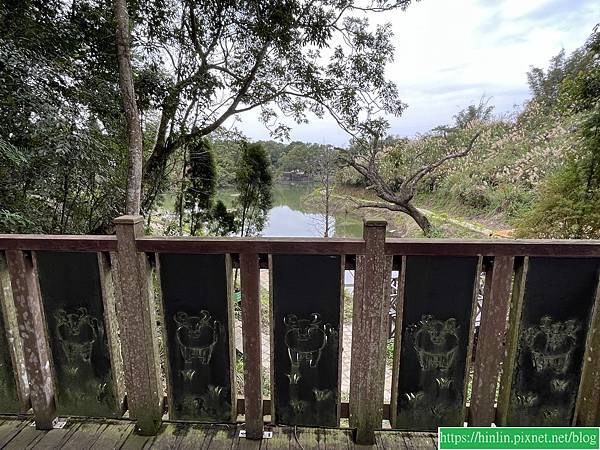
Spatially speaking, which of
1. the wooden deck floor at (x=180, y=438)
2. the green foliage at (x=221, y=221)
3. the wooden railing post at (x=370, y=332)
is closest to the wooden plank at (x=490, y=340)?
the wooden deck floor at (x=180, y=438)

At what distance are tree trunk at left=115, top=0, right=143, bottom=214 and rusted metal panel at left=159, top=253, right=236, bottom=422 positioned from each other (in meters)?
2.67

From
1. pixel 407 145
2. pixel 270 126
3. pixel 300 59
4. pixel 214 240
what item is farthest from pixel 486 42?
pixel 214 240

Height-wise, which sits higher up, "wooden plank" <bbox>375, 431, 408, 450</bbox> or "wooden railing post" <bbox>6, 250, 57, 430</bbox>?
"wooden railing post" <bbox>6, 250, 57, 430</bbox>

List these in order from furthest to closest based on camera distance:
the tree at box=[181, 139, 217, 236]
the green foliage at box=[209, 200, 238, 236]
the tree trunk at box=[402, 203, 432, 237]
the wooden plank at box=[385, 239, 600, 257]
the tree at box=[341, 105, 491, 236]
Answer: the green foliage at box=[209, 200, 238, 236], the tree trunk at box=[402, 203, 432, 237], the tree at box=[341, 105, 491, 236], the tree at box=[181, 139, 217, 236], the wooden plank at box=[385, 239, 600, 257]

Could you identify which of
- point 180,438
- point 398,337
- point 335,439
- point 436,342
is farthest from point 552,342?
point 180,438

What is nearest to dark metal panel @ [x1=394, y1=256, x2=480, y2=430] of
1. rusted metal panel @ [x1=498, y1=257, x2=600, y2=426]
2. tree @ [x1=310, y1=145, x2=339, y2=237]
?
rusted metal panel @ [x1=498, y1=257, x2=600, y2=426]

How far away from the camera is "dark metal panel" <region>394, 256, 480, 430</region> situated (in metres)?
1.13

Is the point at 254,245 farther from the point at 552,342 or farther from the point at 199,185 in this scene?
the point at 199,185

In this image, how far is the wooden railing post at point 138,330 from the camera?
1159 mm

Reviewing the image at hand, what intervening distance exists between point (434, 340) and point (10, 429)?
1.80 m

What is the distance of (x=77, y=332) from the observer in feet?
4.06

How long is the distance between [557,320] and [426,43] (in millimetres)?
6411

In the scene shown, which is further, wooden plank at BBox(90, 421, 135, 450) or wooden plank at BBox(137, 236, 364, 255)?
wooden plank at BBox(90, 421, 135, 450)

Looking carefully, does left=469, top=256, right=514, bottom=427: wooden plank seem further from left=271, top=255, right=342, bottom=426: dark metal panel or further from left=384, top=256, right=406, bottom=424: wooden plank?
left=271, top=255, right=342, bottom=426: dark metal panel
